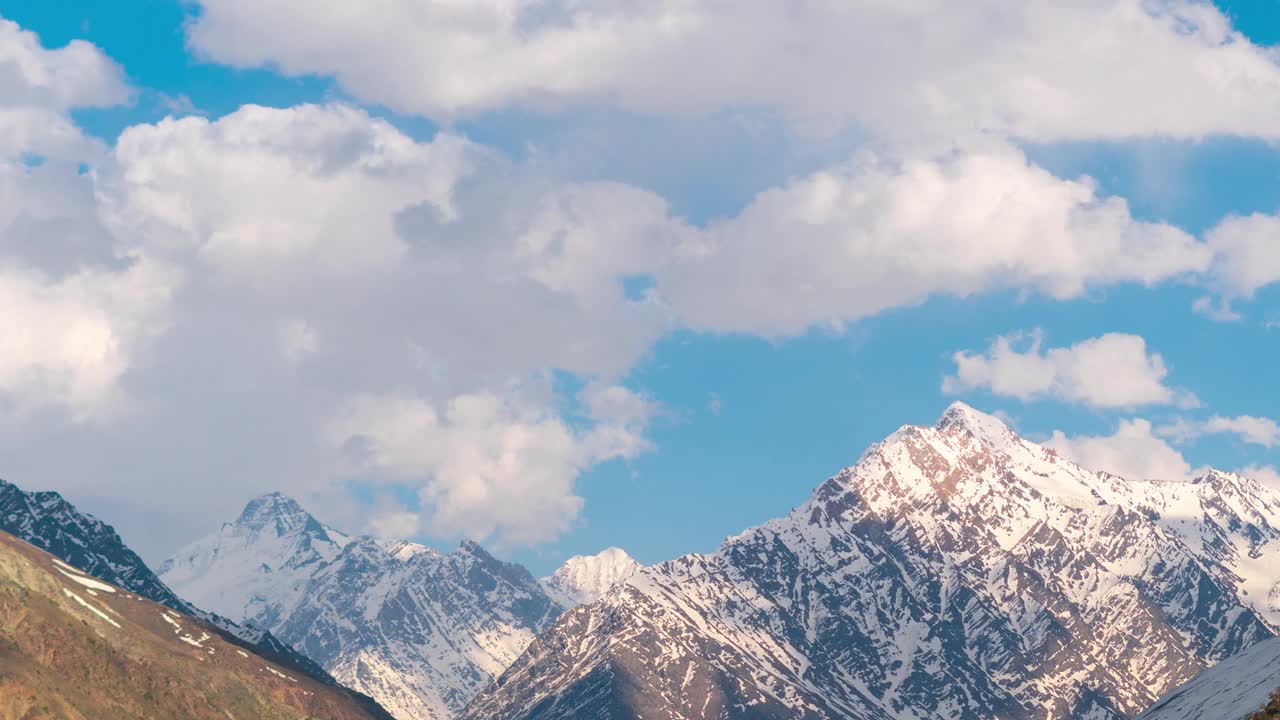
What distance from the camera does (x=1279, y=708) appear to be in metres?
138
